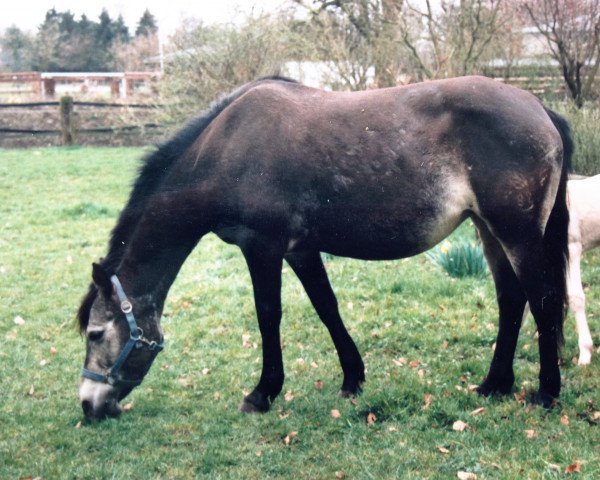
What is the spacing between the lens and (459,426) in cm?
411

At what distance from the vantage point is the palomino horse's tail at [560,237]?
436cm

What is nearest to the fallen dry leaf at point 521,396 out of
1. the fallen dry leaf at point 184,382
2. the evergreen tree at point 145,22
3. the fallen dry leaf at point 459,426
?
the fallen dry leaf at point 459,426

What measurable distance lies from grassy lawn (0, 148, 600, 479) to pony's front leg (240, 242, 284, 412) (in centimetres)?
12

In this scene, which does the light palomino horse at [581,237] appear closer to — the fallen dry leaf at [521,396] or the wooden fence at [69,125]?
the fallen dry leaf at [521,396]

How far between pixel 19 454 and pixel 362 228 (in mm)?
2398

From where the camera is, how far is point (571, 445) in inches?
148

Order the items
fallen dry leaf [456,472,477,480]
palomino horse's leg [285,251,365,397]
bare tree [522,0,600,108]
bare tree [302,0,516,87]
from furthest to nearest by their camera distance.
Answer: bare tree [302,0,516,87], bare tree [522,0,600,108], palomino horse's leg [285,251,365,397], fallen dry leaf [456,472,477,480]

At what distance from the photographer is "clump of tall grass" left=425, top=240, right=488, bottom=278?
7.08 metres

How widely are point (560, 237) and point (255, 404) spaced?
87.7 inches

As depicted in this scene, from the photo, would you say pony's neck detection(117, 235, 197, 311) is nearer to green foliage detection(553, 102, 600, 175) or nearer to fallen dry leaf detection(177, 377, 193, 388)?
fallen dry leaf detection(177, 377, 193, 388)

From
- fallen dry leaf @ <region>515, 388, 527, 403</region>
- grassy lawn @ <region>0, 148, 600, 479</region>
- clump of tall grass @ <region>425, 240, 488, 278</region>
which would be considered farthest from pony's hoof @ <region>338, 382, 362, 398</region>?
clump of tall grass @ <region>425, 240, 488, 278</region>

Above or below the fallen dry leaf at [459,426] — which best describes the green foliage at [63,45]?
above

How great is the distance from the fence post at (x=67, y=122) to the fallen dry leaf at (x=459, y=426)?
62.5 ft

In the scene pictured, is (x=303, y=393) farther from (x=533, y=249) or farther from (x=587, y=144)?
(x=587, y=144)
